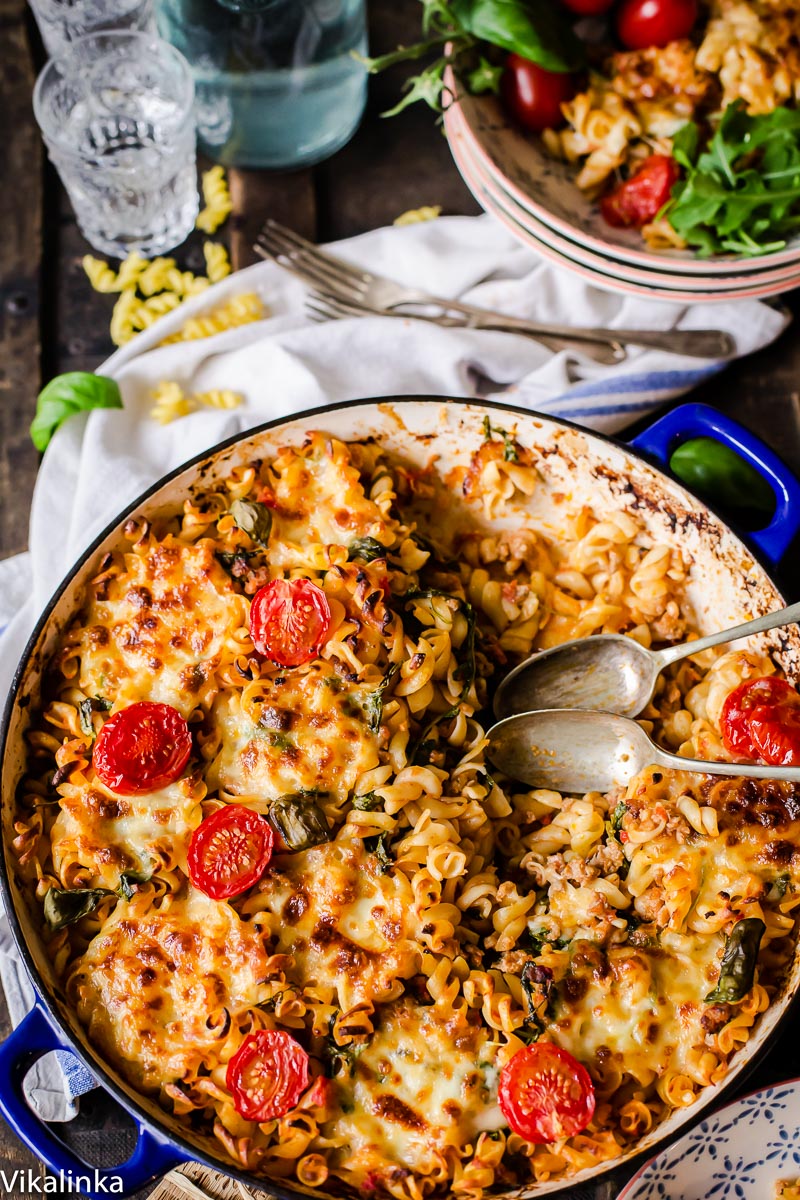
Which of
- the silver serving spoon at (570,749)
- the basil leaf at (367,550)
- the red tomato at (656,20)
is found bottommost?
the silver serving spoon at (570,749)

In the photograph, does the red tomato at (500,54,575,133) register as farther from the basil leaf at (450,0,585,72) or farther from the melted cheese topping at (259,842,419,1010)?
the melted cheese topping at (259,842,419,1010)

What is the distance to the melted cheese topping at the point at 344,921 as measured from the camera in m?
2.72

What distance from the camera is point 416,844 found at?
2.82 meters

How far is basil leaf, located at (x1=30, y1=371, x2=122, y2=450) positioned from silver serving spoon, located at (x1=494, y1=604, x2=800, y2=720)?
1777 millimetres

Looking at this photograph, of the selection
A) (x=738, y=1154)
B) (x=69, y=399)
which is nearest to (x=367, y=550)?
(x=69, y=399)

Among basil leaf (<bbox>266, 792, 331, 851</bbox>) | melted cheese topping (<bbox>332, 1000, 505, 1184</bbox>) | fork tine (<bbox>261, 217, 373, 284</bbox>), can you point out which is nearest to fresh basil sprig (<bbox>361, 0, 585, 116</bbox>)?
fork tine (<bbox>261, 217, 373, 284</bbox>)

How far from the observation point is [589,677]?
3.21 metres

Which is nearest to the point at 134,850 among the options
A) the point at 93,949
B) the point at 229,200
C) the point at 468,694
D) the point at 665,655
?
the point at 93,949

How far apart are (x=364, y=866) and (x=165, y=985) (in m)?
0.55

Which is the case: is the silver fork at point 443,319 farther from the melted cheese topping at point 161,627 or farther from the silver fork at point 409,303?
the melted cheese topping at point 161,627

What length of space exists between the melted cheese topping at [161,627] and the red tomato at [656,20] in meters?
2.60

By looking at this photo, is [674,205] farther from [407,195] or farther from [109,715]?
[109,715]

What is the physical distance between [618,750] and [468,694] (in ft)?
1.44

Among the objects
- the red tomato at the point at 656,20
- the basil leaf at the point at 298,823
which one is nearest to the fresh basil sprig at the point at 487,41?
the red tomato at the point at 656,20
